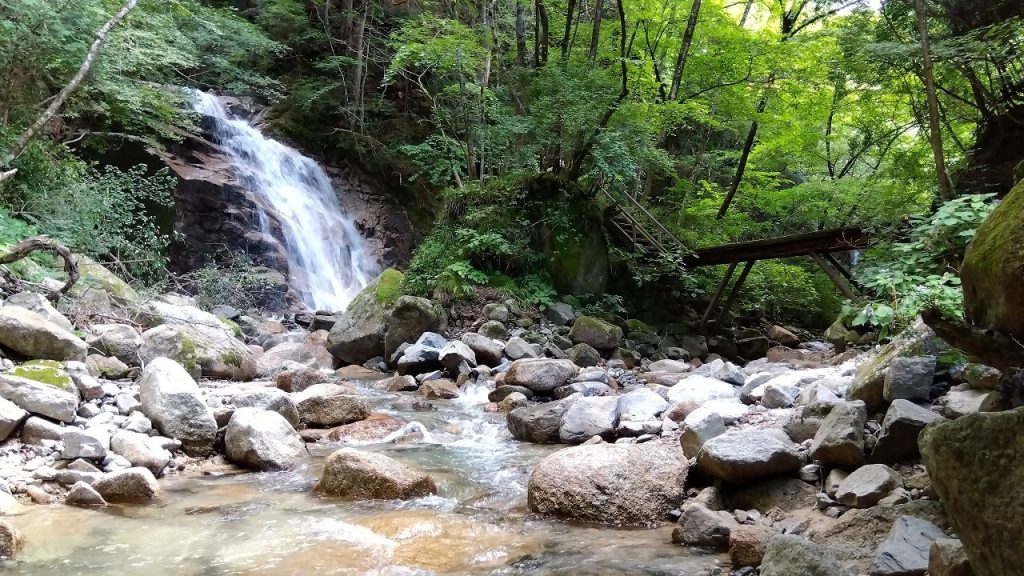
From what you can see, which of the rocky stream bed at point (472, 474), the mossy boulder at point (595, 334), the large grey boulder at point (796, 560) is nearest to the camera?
the large grey boulder at point (796, 560)

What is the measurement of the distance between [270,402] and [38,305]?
2.72 meters

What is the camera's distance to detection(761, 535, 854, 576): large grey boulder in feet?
9.04

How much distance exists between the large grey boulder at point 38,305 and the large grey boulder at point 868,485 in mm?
7218

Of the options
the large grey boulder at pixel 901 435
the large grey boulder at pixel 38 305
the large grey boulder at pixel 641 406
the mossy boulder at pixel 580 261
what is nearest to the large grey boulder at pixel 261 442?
the large grey boulder at pixel 38 305

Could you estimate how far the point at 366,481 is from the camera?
475cm

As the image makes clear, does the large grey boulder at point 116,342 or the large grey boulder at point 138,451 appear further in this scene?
the large grey boulder at point 116,342

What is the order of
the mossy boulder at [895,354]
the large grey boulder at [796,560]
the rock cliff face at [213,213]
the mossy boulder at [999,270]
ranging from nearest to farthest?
the mossy boulder at [999,270] → the large grey boulder at [796,560] → the mossy boulder at [895,354] → the rock cliff face at [213,213]

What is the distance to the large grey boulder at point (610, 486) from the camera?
4.29 meters

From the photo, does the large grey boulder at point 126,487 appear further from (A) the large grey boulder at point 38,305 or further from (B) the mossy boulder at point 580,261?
(B) the mossy boulder at point 580,261

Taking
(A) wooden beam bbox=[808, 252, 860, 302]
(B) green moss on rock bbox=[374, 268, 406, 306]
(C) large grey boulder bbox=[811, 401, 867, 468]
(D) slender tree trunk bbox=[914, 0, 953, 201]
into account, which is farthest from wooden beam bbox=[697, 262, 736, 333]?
(C) large grey boulder bbox=[811, 401, 867, 468]

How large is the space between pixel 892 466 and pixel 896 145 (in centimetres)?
1461

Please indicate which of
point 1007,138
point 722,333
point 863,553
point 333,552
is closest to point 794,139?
point 722,333

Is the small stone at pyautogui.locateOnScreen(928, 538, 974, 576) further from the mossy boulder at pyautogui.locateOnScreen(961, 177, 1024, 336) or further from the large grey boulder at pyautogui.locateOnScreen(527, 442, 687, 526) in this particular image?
the large grey boulder at pyautogui.locateOnScreen(527, 442, 687, 526)

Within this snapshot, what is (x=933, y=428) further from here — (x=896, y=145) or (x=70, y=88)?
(x=896, y=145)
